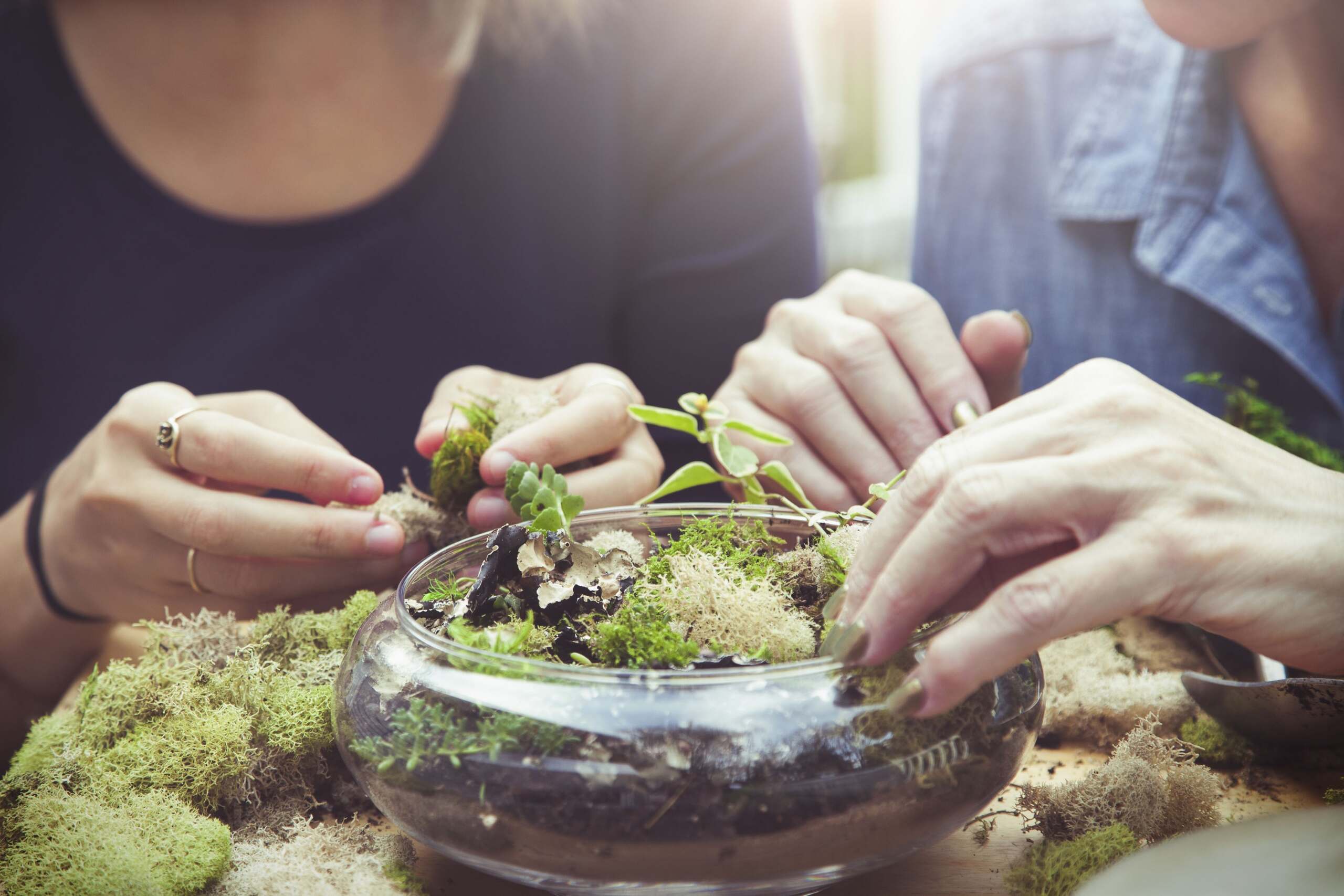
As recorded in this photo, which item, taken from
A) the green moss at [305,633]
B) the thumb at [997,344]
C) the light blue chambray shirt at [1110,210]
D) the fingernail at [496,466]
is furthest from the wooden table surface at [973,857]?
the light blue chambray shirt at [1110,210]

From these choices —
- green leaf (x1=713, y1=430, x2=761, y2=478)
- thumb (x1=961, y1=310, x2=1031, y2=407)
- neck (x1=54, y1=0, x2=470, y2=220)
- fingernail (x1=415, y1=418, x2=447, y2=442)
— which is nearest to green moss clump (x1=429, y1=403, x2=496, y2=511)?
fingernail (x1=415, y1=418, x2=447, y2=442)

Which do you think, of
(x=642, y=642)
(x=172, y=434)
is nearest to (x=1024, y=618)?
(x=642, y=642)

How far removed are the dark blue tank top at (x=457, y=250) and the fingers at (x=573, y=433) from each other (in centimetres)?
66

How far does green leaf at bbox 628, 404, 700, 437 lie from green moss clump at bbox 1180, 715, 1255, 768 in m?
0.50

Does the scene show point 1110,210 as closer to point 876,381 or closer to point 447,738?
point 876,381

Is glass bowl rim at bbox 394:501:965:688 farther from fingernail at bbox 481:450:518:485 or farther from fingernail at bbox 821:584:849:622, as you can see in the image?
fingernail at bbox 481:450:518:485

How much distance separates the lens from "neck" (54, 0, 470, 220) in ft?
5.06

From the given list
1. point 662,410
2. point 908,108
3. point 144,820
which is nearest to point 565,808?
point 144,820

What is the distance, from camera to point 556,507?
69 cm

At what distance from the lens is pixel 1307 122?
1443 millimetres

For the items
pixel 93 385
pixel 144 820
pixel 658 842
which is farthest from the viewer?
pixel 93 385

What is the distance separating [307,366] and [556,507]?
1.20 meters

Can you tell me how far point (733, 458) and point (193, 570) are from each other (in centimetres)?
61

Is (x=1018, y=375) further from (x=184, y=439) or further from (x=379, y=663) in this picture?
(x=184, y=439)
